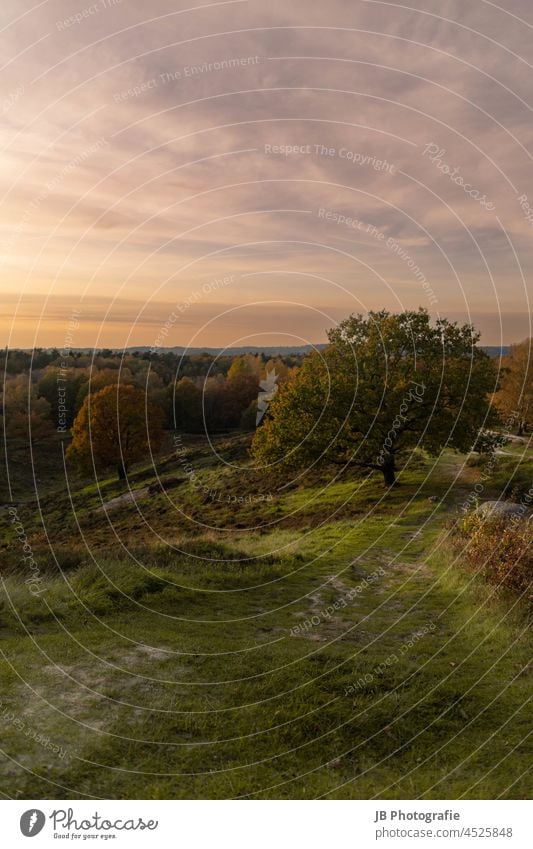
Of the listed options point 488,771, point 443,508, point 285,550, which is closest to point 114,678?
point 488,771

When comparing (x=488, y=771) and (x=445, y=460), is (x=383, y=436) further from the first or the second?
(x=488, y=771)

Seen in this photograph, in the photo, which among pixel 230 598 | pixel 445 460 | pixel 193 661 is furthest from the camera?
pixel 445 460

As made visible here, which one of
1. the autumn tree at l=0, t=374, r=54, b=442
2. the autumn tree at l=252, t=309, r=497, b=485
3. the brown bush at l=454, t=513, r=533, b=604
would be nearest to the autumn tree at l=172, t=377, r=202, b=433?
the autumn tree at l=0, t=374, r=54, b=442

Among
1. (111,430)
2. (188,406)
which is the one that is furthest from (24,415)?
(111,430)

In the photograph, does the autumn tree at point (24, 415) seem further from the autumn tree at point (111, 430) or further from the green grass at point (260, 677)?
the green grass at point (260, 677)

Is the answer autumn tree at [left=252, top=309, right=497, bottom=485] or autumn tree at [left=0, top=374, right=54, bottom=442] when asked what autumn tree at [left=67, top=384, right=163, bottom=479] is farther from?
autumn tree at [left=252, top=309, right=497, bottom=485]

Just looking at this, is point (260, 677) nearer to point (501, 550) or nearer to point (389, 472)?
point (501, 550)

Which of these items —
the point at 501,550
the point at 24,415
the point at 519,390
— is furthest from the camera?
the point at 24,415
